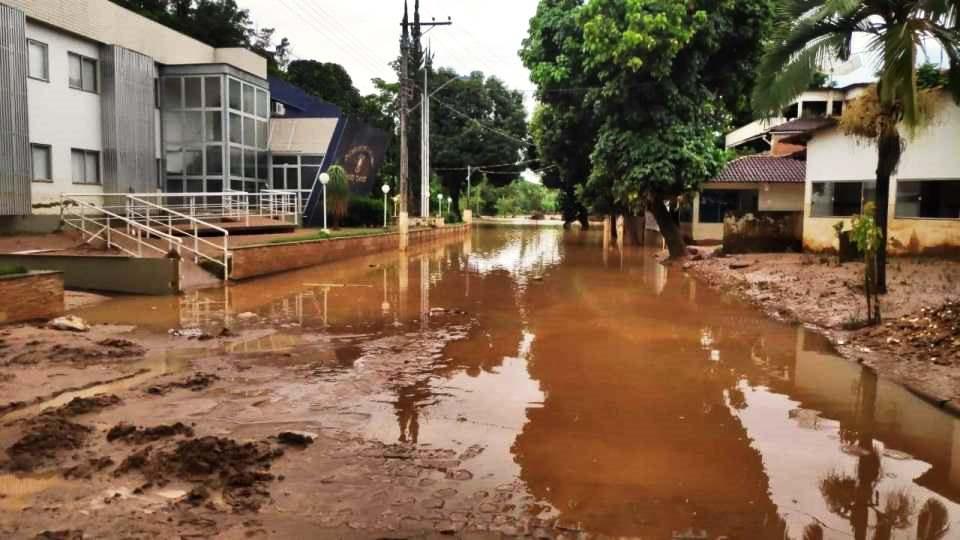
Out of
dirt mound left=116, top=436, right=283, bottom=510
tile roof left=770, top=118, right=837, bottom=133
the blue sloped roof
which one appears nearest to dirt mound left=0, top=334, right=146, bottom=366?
dirt mound left=116, top=436, right=283, bottom=510

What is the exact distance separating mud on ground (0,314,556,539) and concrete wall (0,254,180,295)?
681 cm

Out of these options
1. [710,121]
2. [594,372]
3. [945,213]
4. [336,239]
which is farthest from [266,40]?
[594,372]

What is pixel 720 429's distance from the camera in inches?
250

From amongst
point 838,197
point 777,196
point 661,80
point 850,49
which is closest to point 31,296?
point 850,49

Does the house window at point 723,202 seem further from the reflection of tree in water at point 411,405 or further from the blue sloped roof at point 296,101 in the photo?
the reflection of tree in water at point 411,405

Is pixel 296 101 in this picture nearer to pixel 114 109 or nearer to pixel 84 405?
pixel 114 109

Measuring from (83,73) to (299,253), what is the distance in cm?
999

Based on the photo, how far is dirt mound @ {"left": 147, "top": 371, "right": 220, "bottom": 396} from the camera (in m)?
7.13

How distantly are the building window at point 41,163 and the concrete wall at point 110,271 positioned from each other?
8277 mm

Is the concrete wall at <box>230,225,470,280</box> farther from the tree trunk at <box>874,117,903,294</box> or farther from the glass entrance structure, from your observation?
the tree trunk at <box>874,117,903,294</box>

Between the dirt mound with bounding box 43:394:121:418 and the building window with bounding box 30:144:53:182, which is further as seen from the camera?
the building window with bounding box 30:144:53:182

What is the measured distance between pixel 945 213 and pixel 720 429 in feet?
48.3

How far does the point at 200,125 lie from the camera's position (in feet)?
91.0

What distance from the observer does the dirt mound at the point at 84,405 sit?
6207 mm
